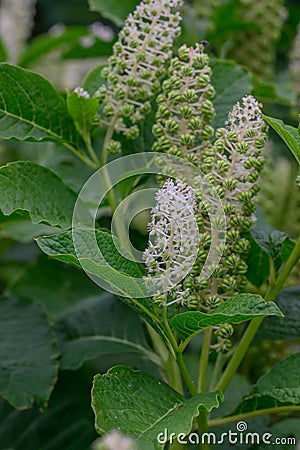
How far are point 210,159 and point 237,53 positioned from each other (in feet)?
2.78

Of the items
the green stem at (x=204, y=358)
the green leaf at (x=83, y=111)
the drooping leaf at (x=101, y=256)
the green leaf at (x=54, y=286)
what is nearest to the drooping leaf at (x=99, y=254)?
the drooping leaf at (x=101, y=256)

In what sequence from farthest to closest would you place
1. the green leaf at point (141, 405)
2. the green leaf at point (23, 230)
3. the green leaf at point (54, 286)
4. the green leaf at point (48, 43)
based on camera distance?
the green leaf at point (48, 43) → the green leaf at point (54, 286) → the green leaf at point (23, 230) → the green leaf at point (141, 405)

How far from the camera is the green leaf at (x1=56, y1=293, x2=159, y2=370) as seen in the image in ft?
3.25

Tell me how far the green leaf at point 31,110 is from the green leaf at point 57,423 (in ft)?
1.34

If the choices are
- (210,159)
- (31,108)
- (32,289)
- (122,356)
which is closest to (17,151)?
(32,289)

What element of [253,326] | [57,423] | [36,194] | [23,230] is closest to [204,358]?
[253,326]

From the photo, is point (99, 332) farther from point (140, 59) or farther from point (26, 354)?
point (140, 59)

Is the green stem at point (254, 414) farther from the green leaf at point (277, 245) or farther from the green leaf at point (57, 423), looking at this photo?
the green leaf at point (57, 423)

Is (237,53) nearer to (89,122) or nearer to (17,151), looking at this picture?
(17,151)

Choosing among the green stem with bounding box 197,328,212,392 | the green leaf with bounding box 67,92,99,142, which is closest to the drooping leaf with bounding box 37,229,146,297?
the green stem with bounding box 197,328,212,392

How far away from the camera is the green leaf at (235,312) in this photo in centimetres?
64

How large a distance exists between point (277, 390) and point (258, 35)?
95 centimetres

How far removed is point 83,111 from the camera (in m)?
0.90

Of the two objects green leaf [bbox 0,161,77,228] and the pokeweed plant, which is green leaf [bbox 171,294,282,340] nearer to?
the pokeweed plant
